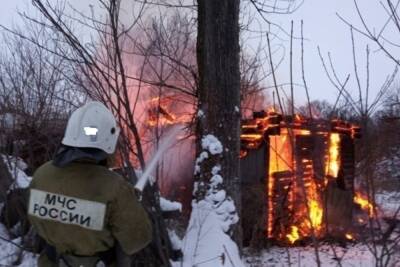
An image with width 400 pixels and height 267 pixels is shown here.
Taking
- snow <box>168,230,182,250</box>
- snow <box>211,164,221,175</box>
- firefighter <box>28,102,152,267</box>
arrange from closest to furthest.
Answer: firefighter <box>28,102,152,267</box>, snow <box>168,230,182,250</box>, snow <box>211,164,221,175</box>

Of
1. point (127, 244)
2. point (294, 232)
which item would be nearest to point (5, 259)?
point (127, 244)

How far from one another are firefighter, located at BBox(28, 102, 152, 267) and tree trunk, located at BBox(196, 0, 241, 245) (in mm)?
3453

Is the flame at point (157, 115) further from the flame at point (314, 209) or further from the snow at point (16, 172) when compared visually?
the flame at point (314, 209)

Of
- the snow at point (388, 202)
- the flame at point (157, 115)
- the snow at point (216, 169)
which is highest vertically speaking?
the flame at point (157, 115)

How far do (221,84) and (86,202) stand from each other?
3.75 meters

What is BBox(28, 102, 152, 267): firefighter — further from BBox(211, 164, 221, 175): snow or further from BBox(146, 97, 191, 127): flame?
BBox(211, 164, 221, 175): snow

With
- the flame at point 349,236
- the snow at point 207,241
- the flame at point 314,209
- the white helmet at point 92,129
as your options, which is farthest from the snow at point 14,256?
the flame at point 349,236

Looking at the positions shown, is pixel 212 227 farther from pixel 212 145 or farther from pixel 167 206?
pixel 212 145

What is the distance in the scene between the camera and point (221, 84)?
6504mm

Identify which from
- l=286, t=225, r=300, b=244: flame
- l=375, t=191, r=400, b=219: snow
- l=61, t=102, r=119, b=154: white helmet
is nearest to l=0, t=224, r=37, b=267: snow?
l=61, t=102, r=119, b=154: white helmet

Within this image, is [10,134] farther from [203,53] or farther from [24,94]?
[203,53]

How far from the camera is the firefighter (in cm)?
297

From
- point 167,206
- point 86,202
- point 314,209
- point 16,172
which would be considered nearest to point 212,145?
point 167,206

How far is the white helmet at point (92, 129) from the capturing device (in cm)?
306
